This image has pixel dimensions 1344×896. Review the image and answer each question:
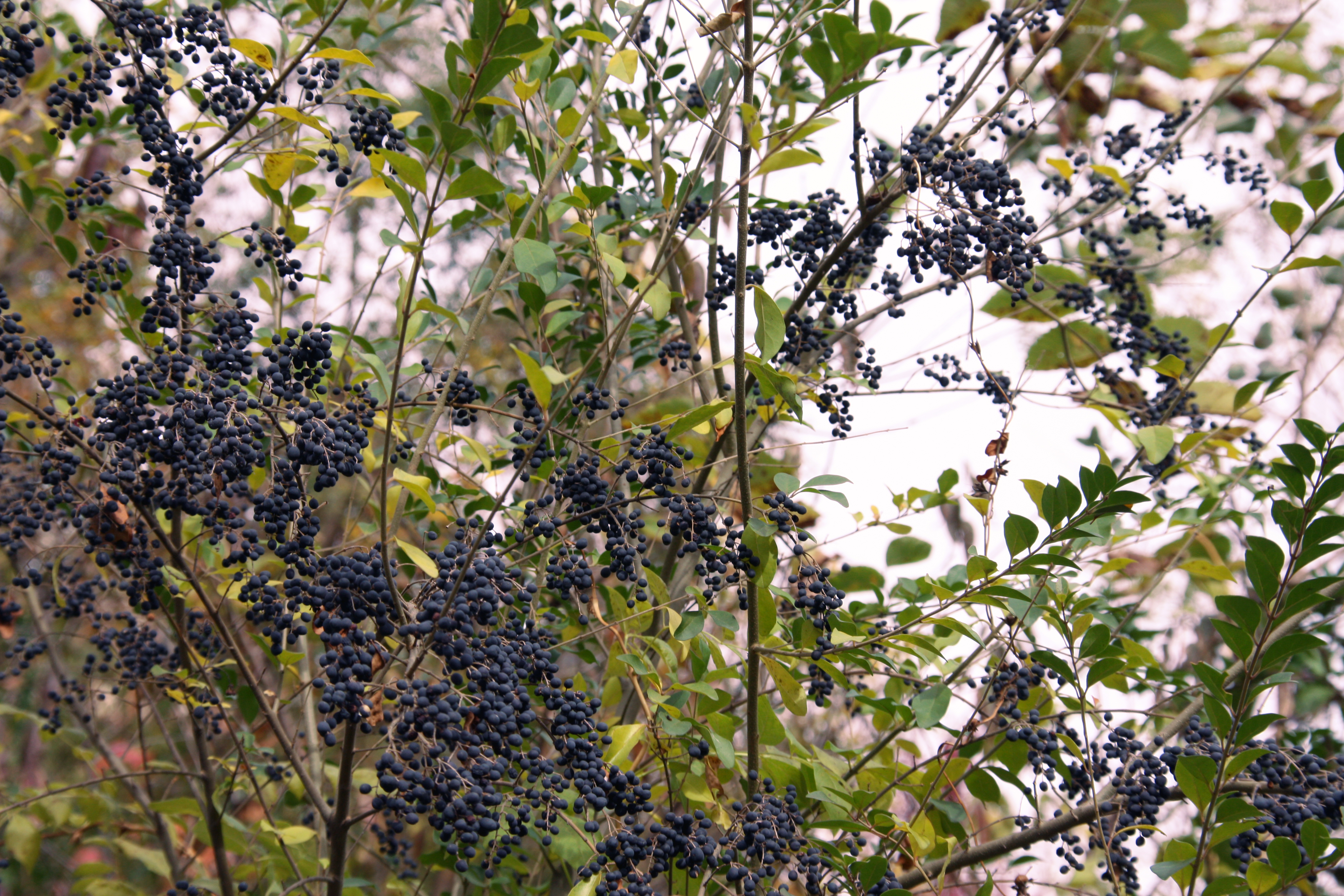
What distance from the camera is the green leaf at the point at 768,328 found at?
64.3 inches

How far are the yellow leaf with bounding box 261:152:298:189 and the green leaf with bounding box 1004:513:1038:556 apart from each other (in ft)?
5.81

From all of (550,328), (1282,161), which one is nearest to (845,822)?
(550,328)

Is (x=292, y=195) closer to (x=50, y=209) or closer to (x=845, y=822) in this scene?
(x=50, y=209)

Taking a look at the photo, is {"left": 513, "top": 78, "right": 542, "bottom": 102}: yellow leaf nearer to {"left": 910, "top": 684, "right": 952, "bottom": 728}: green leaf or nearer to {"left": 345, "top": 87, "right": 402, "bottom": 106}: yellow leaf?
{"left": 345, "top": 87, "right": 402, "bottom": 106}: yellow leaf

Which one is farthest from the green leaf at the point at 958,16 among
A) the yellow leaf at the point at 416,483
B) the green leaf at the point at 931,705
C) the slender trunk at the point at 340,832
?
the slender trunk at the point at 340,832

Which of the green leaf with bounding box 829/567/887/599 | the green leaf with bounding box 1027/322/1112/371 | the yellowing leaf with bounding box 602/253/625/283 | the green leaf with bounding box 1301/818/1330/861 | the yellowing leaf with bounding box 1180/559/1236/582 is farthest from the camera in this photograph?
the green leaf with bounding box 1027/322/1112/371

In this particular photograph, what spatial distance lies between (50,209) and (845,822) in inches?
98.2

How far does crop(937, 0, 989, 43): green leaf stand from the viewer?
2.85 m

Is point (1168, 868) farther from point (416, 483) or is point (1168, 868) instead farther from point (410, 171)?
point (410, 171)

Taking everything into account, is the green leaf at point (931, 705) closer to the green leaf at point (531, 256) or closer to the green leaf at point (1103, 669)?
the green leaf at point (1103, 669)

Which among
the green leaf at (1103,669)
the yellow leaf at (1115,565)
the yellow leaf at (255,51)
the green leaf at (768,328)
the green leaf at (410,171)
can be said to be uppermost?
the yellow leaf at (255,51)

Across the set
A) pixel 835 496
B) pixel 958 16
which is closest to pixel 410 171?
pixel 835 496

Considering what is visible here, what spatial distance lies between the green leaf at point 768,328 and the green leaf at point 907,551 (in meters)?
1.00

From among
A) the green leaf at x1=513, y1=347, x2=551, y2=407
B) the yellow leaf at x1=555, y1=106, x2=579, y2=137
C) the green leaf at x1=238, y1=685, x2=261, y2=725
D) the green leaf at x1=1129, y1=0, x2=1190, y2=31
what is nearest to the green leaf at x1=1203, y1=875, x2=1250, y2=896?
the green leaf at x1=513, y1=347, x2=551, y2=407
